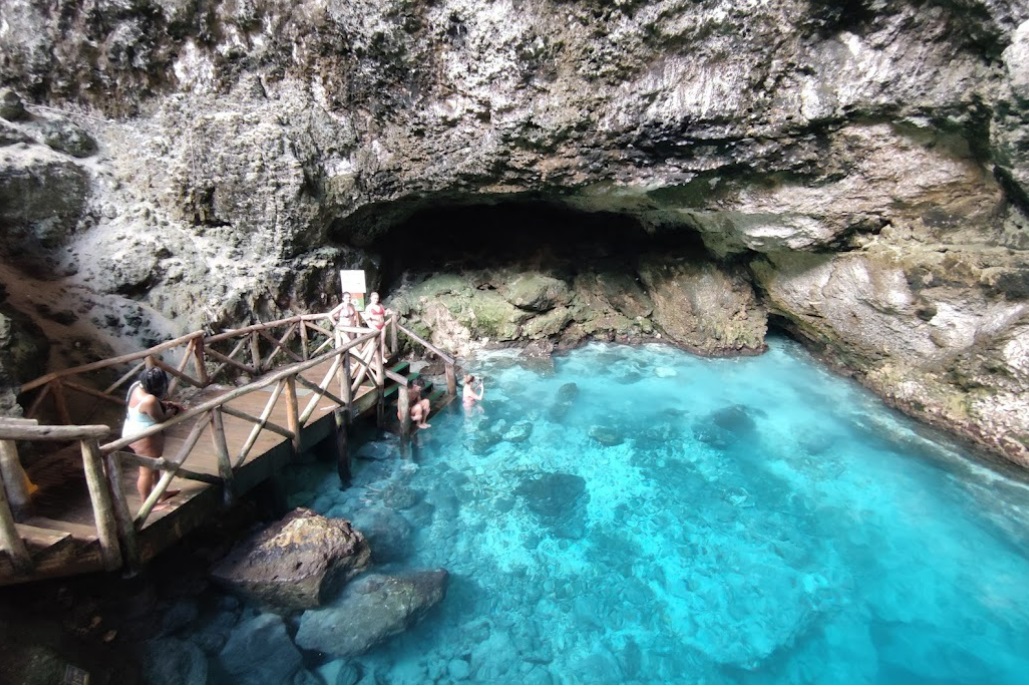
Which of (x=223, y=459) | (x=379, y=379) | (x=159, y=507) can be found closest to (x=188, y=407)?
(x=223, y=459)

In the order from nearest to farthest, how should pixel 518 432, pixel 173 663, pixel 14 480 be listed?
pixel 14 480 → pixel 173 663 → pixel 518 432

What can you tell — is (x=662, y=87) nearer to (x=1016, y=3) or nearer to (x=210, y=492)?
(x=1016, y=3)

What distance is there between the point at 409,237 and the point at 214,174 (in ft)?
17.7

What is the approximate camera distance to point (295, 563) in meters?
5.16

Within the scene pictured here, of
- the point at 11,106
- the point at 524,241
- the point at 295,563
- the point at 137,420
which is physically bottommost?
the point at 295,563

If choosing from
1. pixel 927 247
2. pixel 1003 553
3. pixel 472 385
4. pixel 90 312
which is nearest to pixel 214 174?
pixel 90 312

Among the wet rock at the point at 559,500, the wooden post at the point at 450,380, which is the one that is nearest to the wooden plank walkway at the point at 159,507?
the wooden post at the point at 450,380

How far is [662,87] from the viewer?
7.95 m

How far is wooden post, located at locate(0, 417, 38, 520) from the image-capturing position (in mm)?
3652

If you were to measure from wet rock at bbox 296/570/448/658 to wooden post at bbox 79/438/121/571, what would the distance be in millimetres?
1878

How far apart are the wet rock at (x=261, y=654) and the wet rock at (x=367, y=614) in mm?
171

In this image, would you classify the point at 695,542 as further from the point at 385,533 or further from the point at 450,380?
the point at 450,380

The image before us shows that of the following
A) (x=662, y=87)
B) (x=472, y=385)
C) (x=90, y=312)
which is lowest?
(x=472, y=385)

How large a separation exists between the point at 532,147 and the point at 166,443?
747 cm
